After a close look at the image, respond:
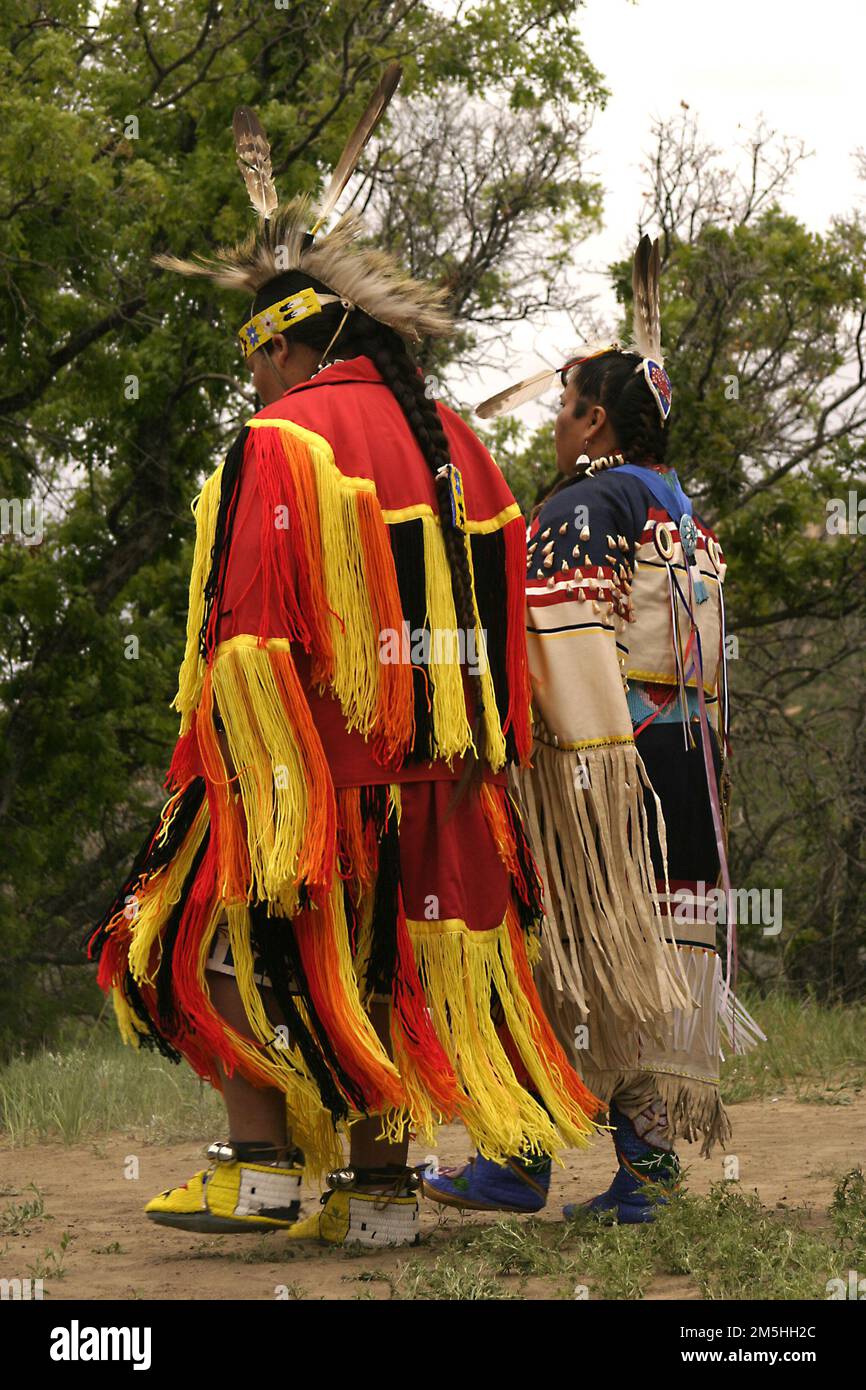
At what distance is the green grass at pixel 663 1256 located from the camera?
2.96 meters

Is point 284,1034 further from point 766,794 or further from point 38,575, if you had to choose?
point 766,794

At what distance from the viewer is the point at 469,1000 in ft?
11.1

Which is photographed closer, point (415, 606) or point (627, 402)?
point (415, 606)

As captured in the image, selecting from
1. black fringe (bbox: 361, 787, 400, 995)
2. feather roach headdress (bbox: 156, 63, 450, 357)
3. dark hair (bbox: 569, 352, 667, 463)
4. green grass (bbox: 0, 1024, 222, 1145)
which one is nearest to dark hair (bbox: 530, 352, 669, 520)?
dark hair (bbox: 569, 352, 667, 463)

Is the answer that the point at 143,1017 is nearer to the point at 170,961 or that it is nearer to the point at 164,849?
the point at 170,961

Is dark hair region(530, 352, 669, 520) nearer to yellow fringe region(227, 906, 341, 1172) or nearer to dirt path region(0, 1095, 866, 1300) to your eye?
yellow fringe region(227, 906, 341, 1172)

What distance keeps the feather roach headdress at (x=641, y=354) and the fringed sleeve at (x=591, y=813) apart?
1.98 feet

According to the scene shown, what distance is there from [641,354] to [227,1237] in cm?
230

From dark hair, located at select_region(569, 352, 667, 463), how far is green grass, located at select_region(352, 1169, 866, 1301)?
174cm

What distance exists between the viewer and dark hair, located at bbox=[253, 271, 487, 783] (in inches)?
136

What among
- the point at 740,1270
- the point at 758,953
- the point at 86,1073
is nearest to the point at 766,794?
the point at 758,953

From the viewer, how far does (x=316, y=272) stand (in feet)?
11.9

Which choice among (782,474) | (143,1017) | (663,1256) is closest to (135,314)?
(782,474)

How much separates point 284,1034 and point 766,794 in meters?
6.39
